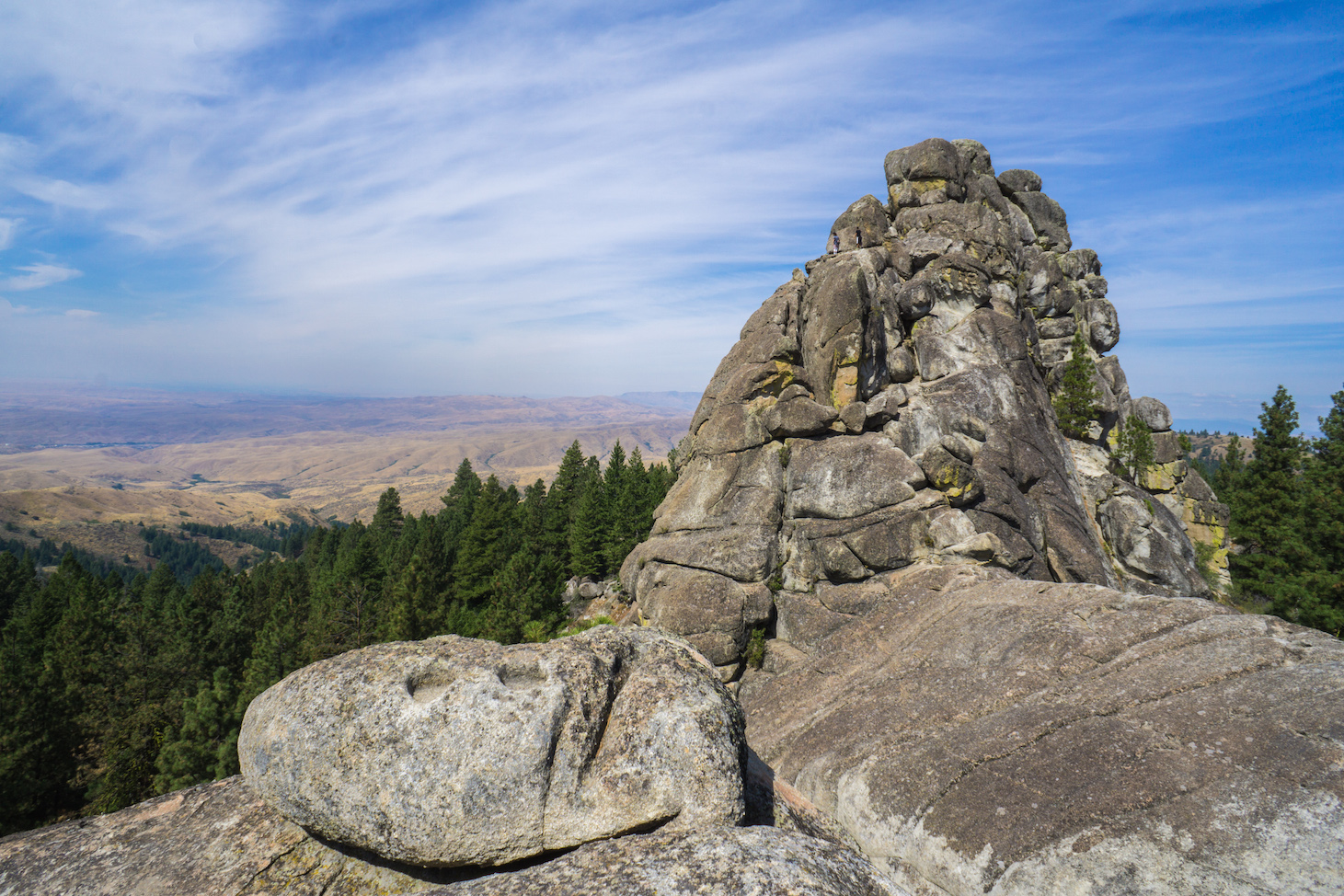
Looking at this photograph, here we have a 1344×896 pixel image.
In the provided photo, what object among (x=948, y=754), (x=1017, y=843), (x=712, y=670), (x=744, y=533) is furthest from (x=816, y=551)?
(x=712, y=670)

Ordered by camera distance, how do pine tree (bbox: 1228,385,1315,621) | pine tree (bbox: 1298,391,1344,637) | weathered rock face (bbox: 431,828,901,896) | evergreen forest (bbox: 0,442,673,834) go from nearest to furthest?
weathered rock face (bbox: 431,828,901,896) < pine tree (bbox: 1298,391,1344,637) < evergreen forest (bbox: 0,442,673,834) < pine tree (bbox: 1228,385,1315,621)

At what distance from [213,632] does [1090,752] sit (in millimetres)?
67219

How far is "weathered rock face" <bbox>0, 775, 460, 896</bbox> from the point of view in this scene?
8406mm

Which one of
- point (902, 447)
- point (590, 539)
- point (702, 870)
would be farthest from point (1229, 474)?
point (702, 870)

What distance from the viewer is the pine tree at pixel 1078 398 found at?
4450 cm

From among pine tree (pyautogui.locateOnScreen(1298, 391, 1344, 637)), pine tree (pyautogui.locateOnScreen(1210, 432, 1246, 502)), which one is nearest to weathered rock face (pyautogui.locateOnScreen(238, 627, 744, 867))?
pine tree (pyautogui.locateOnScreen(1298, 391, 1344, 637))

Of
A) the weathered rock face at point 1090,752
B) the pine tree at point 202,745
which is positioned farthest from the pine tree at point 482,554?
the weathered rock face at point 1090,752

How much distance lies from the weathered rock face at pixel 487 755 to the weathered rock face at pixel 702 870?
2.73 ft

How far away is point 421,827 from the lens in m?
8.22

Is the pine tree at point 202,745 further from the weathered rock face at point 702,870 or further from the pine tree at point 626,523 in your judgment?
the weathered rock face at point 702,870

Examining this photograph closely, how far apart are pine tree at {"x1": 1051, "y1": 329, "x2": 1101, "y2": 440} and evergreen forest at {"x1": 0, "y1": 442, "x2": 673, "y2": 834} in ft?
118

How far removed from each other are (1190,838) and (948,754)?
5.16m

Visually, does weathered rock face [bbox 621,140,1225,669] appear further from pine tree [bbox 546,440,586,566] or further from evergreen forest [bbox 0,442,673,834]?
pine tree [bbox 546,440,586,566]

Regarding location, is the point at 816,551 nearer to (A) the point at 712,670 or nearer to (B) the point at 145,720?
(A) the point at 712,670
